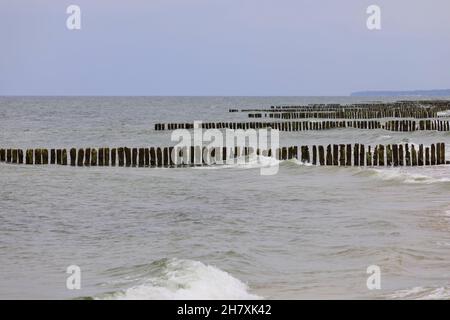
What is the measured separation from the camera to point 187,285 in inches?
442

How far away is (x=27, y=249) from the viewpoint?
15047mm

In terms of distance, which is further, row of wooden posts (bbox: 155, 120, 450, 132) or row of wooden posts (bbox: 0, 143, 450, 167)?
row of wooden posts (bbox: 155, 120, 450, 132)

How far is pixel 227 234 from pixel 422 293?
251 inches

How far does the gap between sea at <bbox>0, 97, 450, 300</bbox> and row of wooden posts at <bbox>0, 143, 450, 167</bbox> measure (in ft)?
5.85

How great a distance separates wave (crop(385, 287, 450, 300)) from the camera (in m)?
10.3

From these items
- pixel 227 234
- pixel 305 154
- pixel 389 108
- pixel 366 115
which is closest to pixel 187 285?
pixel 227 234

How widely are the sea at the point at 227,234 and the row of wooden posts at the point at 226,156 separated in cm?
178

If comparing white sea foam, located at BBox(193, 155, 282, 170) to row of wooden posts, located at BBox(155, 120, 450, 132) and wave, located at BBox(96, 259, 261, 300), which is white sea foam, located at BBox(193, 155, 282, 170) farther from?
row of wooden posts, located at BBox(155, 120, 450, 132)

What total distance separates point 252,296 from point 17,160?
88.6ft

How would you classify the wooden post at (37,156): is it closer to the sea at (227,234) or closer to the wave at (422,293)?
the sea at (227,234)

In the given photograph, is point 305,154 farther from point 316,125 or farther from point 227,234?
point 316,125

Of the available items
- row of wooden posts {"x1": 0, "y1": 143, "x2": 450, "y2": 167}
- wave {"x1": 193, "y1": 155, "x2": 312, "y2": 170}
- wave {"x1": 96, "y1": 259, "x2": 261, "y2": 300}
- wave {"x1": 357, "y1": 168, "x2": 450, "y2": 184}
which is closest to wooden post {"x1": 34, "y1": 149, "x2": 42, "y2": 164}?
row of wooden posts {"x1": 0, "y1": 143, "x2": 450, "y2": 167}
